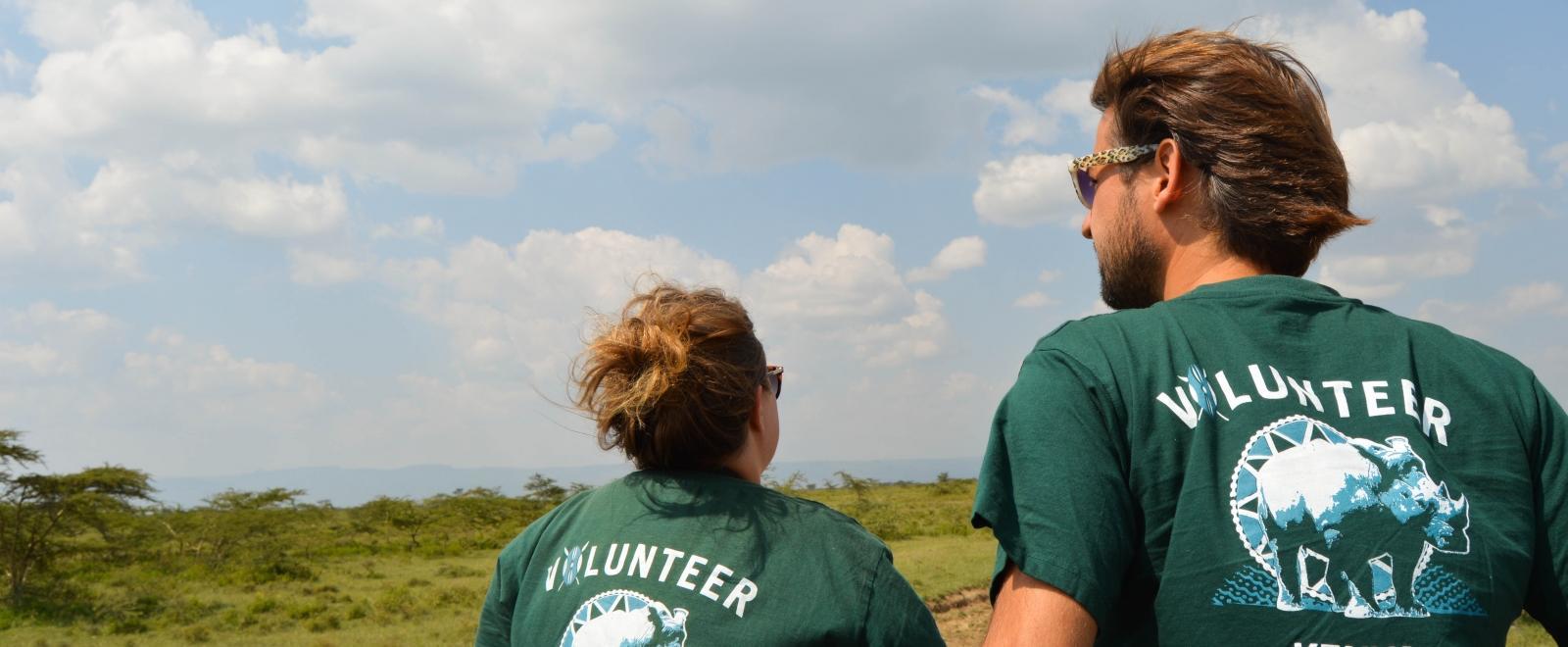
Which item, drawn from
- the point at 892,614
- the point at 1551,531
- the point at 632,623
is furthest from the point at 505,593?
the point at 1551,531

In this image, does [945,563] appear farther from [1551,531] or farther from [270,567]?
[1551,531]

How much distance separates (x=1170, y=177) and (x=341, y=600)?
664 inches

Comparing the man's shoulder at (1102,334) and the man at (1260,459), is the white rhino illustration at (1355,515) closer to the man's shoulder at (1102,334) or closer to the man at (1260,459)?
the man at (1260,459)

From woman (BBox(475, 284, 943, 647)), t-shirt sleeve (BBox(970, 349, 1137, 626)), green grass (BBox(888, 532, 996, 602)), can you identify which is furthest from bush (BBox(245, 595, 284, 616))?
t-shirt sleeve (BBox(970, 349, 1137, 626))

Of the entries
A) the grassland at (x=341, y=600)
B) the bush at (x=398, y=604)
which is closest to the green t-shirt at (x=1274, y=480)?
the grassland at (x=341, y=600)

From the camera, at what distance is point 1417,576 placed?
1153 mm

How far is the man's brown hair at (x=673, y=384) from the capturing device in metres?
2.01

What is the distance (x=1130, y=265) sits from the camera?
1.46 meters

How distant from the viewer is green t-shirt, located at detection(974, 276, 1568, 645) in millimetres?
1146

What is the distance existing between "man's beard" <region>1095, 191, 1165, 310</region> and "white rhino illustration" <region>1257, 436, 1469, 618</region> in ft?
1.06

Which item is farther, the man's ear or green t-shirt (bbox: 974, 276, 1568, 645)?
the man's ear

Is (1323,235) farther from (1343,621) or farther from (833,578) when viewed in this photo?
(833,578)

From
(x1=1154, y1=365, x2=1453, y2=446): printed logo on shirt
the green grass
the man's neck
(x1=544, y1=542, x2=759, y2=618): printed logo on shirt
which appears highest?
the man's neck

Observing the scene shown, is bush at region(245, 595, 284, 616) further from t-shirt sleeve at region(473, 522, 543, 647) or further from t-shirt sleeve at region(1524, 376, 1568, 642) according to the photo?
t-shirt sleeve at region(1524, 376, 1568, 642)
